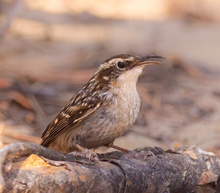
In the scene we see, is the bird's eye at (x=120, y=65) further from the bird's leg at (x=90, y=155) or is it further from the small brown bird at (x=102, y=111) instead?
the bird's leg at (x=90, y=155)

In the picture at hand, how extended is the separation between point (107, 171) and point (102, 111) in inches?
42.1

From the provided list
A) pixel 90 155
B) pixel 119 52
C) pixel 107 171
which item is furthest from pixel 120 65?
pixel 119 52

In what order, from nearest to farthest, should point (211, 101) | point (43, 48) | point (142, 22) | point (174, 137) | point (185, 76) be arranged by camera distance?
point (174, 137)
point (211, 101)
point (185, 76)
point (43, 48)
point (142, 22)

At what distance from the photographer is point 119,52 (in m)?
11.9

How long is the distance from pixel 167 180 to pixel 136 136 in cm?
262

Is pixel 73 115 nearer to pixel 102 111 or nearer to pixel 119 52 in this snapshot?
pixel 102 111

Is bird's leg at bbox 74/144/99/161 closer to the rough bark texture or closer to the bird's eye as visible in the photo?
the rough bark texture

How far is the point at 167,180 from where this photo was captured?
5.97 metres

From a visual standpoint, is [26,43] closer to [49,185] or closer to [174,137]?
[174,137]

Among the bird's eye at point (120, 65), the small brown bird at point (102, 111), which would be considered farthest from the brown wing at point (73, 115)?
the bird's eye at point (120, 65)

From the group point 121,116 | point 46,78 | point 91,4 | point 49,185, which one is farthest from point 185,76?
point 49,185

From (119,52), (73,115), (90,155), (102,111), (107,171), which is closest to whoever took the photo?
(107,171)

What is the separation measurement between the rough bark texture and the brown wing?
0.47m

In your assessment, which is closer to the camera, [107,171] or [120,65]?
[107,171]
